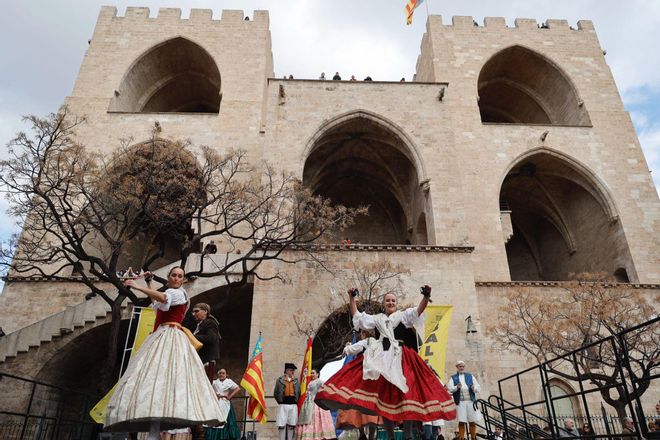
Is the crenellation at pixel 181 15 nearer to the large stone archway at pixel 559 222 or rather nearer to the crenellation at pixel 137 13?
the crenellation at pixel 137 13

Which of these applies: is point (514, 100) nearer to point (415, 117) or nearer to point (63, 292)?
point (415, 117)

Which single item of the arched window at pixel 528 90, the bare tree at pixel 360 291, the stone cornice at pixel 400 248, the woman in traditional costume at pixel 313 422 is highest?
the arched window at pixel 528 90

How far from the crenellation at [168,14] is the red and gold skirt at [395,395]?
22561 mm

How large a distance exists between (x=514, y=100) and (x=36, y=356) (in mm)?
24017

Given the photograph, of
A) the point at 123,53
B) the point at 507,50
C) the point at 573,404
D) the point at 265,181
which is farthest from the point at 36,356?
the point at 507,50

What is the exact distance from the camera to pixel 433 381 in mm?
4320

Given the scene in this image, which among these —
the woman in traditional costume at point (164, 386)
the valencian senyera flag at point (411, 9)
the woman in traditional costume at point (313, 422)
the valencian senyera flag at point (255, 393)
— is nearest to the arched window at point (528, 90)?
the valencian senyera flag at point (411, 9)

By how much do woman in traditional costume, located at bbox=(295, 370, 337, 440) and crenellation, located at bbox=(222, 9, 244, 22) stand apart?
20121mm

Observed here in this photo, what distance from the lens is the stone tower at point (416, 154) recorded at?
13508mm

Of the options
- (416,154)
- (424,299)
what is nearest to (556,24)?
(416,154)

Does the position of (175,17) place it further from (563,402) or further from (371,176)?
(563,402)

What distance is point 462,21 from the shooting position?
2236 cm

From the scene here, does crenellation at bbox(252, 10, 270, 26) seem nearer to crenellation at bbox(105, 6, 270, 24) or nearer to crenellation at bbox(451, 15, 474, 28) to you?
crenellation at bbox(105, 6, 270, 24)

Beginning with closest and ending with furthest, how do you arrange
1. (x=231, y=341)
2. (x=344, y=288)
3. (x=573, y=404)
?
(x=344, y=288), (x=573, y=404), (x=231, y=341)
